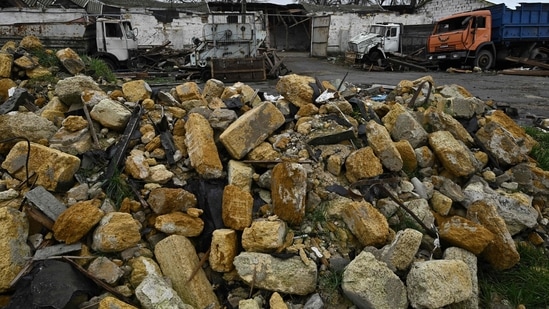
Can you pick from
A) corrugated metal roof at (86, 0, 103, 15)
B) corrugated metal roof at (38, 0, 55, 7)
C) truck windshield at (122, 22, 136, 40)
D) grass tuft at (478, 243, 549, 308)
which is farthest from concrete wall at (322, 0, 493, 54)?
grass tuft at (478, 243, 549, 308)

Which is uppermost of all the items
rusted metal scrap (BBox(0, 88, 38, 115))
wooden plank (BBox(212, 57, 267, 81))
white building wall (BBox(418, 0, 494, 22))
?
white building wall (BBox(418, 0, 494, 22))

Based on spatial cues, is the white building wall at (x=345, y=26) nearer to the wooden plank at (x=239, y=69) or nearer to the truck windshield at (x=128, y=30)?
the wooden plank at (x=239, y=69)

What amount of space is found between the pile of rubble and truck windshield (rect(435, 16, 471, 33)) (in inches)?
468

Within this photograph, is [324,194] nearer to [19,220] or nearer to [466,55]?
[19,220]

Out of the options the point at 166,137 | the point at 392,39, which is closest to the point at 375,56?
the point at 392,39

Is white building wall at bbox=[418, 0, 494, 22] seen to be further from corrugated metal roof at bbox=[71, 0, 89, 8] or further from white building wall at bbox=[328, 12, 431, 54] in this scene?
corrugated metal roof at bbox=[71, 0, 89, 8]

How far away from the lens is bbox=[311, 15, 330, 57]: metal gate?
73.4 ft

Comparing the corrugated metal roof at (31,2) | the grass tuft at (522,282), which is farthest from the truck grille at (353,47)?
the corrugated metal roof at (31,2)

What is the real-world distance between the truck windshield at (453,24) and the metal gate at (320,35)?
332 inches

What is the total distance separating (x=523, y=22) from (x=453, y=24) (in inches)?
92.4

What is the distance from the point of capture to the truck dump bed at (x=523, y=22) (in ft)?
43.9

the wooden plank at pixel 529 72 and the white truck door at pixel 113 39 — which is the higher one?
the white truck door at pixel 113 39

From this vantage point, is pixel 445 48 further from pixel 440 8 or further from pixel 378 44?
pixel 440 8

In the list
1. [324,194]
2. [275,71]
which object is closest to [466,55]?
[275,71]
